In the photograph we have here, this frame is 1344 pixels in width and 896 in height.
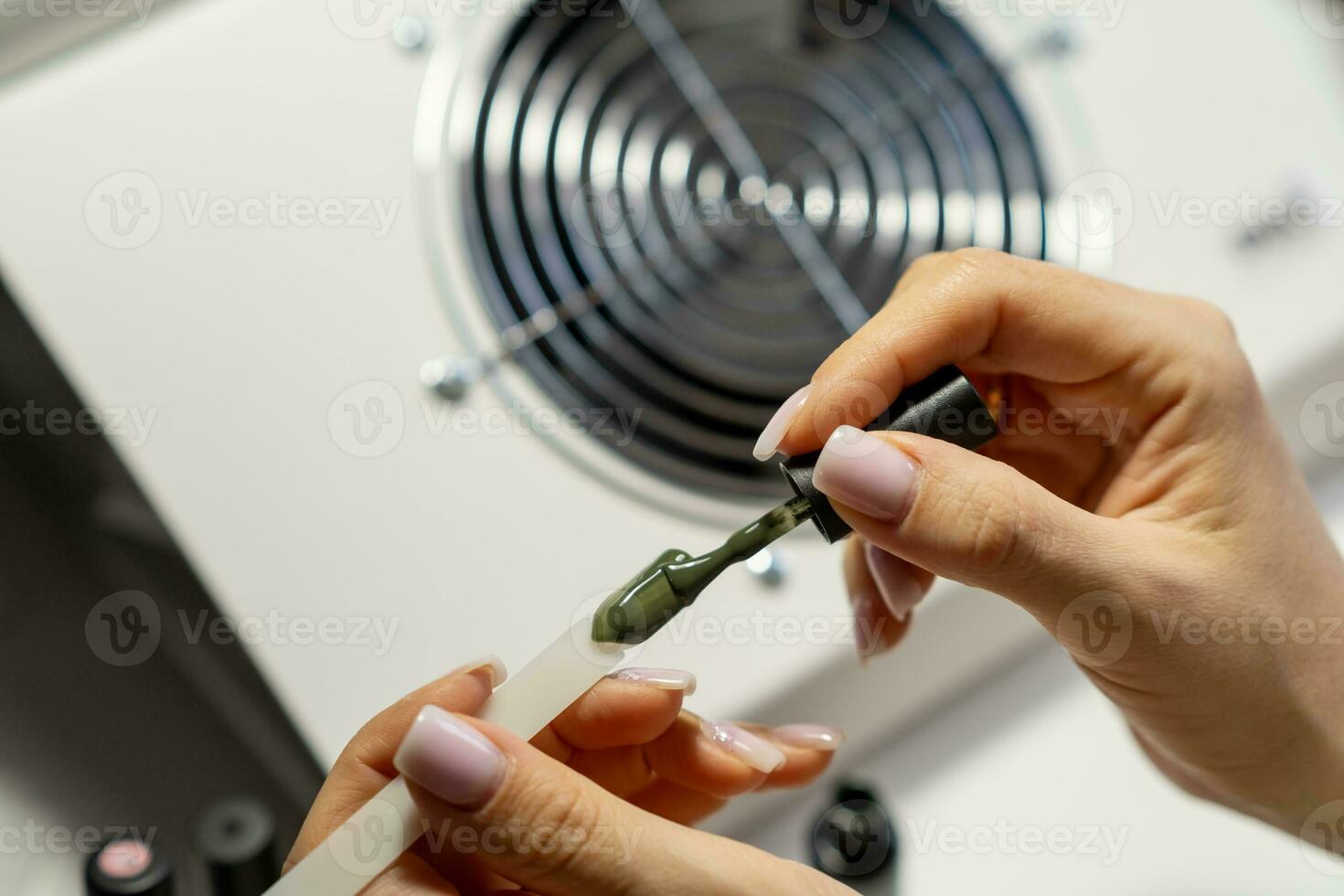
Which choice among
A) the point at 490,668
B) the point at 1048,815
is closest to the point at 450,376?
the point at 490,668

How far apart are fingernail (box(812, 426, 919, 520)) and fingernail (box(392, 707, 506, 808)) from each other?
18 cm

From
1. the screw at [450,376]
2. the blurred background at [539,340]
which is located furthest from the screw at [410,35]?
the screw at [450,376]

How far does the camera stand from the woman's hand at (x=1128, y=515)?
45cm

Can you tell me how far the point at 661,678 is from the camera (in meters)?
0.51

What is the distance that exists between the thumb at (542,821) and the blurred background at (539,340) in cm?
14

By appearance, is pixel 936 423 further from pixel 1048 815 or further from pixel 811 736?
pixel 1048 815

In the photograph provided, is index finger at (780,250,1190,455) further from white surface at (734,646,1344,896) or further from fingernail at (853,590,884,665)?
white surface at (734,646,1344,896)

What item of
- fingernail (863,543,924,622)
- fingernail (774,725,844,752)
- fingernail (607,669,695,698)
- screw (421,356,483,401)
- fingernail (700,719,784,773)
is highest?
screw (421,356,483,401)

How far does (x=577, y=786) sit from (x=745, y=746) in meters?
0.15

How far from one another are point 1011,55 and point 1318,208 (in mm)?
230

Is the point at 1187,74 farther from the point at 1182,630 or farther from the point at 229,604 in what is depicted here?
the point at 229,604

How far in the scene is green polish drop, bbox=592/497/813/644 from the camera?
0.46 meters

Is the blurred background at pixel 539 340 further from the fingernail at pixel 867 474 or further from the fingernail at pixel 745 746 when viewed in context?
the fingernail at pixel 867 474

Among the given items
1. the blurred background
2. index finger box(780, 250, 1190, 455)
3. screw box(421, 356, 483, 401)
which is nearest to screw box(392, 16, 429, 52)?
the blurred background
